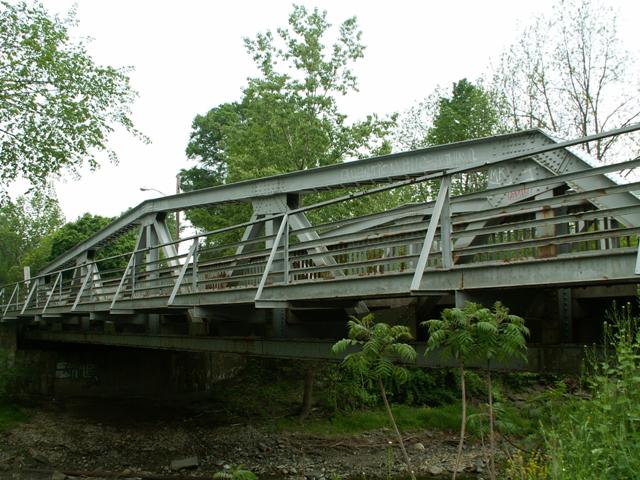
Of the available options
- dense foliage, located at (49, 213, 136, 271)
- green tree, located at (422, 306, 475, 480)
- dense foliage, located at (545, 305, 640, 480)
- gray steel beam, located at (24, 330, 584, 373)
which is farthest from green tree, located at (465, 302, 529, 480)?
dense foliage, located at (49, 213, 136, 271)

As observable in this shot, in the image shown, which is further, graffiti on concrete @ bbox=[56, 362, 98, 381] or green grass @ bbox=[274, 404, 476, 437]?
graffiti on concrete @ bbox=[56, 362, 98, 381]

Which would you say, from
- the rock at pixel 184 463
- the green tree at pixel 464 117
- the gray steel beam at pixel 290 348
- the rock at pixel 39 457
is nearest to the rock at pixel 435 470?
the rock at pixel 184 463

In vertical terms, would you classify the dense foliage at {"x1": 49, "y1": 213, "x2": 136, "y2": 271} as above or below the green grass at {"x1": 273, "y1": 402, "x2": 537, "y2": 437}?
above

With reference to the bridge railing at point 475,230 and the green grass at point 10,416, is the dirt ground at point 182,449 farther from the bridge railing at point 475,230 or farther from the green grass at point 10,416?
the bridge railing at point 475,230

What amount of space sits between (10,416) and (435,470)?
13.0 m

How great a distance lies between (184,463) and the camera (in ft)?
57.0

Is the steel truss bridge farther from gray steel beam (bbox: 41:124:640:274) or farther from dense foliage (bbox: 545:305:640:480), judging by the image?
dense foliage (bbox: 545:305:640:480)

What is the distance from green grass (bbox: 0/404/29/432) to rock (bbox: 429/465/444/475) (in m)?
12.3

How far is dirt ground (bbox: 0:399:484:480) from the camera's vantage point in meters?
17.1

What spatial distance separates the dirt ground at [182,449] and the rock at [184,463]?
0.09 ft

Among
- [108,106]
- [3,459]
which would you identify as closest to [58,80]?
[108,106]

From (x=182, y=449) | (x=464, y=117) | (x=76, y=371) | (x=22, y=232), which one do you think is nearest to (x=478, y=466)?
Answer: (x=182, y=449)

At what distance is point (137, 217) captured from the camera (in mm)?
16625

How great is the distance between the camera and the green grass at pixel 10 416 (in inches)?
→ 774
